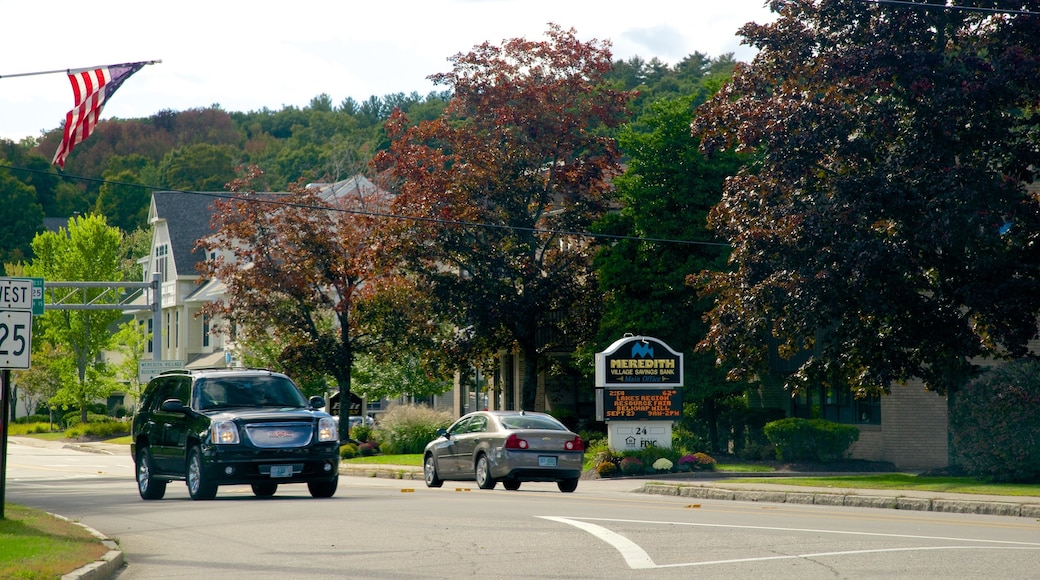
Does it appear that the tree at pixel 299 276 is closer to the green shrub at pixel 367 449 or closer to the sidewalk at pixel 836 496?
the green shrub at pixel 367 449

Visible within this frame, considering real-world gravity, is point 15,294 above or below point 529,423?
above

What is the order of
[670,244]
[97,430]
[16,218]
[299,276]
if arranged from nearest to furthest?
[670,244] < [299,276] < [97,430] < [16,218]

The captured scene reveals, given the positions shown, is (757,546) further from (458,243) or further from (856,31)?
(458,243)

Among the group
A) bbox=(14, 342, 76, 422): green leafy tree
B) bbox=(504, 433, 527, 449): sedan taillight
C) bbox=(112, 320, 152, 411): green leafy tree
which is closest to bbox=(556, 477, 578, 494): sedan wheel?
bbox=(504, 433, 527, 449): sedan taillight

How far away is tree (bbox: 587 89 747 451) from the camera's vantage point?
35.2 m

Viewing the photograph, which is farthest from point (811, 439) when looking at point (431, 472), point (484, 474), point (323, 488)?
point (323, 488)

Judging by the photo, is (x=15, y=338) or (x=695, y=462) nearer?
(x=15, y=338)

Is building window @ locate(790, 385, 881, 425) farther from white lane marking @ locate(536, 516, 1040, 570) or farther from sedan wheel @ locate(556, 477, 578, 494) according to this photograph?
white lane marking @ locate(536, 516, 1040, 570)

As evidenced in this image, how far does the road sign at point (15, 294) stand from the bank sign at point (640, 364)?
18063 millimetres

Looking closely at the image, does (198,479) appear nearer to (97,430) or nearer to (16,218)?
(97,430)

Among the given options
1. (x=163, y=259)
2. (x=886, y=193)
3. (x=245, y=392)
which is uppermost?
(x=163, y=259)

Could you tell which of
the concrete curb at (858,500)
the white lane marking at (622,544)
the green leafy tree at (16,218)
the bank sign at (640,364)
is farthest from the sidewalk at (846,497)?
the green leafy tree at (16,218)

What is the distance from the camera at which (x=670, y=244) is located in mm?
35688

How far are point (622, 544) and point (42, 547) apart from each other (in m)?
5.53
